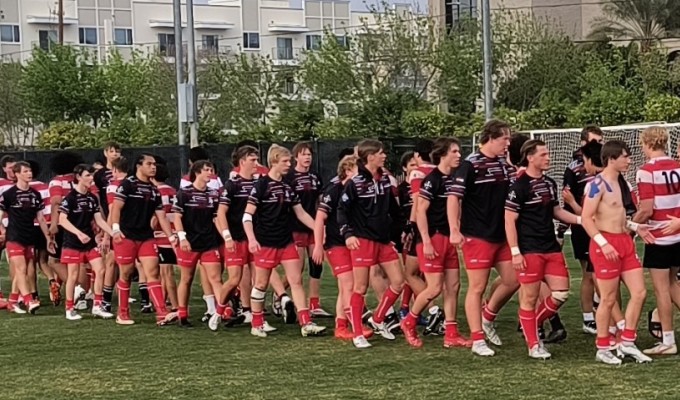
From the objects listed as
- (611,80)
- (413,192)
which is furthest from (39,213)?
(611,80)

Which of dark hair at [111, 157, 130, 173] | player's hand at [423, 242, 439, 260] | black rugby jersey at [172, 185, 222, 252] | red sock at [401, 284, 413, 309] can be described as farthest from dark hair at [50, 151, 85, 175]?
player's hand at [423, 242, 439, 260]

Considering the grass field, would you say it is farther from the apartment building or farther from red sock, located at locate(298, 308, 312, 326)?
the apartment building

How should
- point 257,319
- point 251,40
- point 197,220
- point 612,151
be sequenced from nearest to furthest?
point 612,151
point 257,319
point 197,220
point 251,40

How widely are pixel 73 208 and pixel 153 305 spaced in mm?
1509

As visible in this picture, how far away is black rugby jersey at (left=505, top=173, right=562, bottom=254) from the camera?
30.5ft

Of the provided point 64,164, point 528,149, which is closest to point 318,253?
point 528,149

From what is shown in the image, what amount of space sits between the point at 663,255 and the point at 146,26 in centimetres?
7685

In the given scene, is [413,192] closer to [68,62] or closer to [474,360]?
[474,360]

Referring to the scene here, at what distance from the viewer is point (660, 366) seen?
29.1ft

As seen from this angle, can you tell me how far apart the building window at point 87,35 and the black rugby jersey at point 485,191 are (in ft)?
250

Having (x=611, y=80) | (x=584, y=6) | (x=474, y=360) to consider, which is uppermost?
(x=584, y=6)

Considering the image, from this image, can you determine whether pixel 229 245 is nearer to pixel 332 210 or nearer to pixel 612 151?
pixel 332 210

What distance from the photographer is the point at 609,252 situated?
8797 mm

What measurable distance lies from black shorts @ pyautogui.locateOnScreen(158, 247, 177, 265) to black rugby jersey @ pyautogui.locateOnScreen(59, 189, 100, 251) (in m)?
1.02
